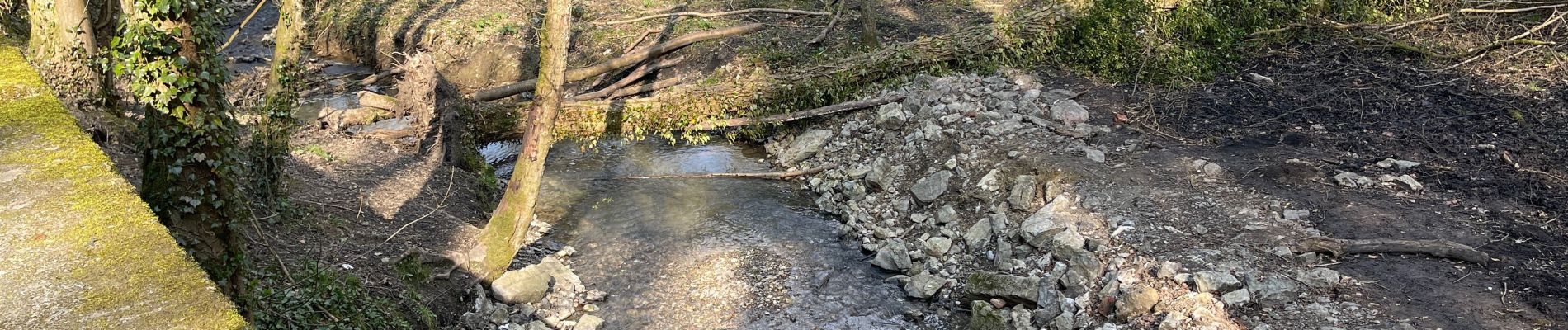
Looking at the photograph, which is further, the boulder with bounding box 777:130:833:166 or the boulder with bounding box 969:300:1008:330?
the boulder with bounding box 777:130:833:166

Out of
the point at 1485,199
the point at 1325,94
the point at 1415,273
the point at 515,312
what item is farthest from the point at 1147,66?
the point at 515,312

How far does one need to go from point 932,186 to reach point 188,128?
230 inches

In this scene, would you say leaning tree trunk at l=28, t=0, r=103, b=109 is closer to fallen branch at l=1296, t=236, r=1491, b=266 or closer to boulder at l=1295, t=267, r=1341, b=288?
boulder at l=1295, t=267, r=1341, b=288

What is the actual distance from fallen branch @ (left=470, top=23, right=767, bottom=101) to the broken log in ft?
2.70

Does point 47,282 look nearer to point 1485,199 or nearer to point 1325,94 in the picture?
point 1485,199

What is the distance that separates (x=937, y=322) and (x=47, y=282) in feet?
16.8

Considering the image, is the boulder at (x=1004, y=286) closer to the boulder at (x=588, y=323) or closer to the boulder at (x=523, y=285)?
the boulder at (x=588, y=323)

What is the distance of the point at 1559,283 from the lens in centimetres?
554

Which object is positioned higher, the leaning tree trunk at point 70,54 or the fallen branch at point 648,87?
the leaning tree trunk at point 70,54

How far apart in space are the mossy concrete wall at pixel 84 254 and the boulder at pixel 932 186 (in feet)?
19.8

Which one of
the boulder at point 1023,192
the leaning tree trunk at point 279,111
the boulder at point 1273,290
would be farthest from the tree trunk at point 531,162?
the boulder at point 1273,290

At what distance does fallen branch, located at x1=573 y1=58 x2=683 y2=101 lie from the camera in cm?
1047

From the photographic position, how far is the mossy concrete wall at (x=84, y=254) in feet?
10.3

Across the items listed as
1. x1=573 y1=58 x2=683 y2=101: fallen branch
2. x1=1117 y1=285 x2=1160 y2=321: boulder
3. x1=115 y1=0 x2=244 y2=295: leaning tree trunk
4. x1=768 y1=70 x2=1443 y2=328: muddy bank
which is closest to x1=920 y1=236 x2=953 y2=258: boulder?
x1=768 y1=70 x2=1443 y2=328: muddy bank
